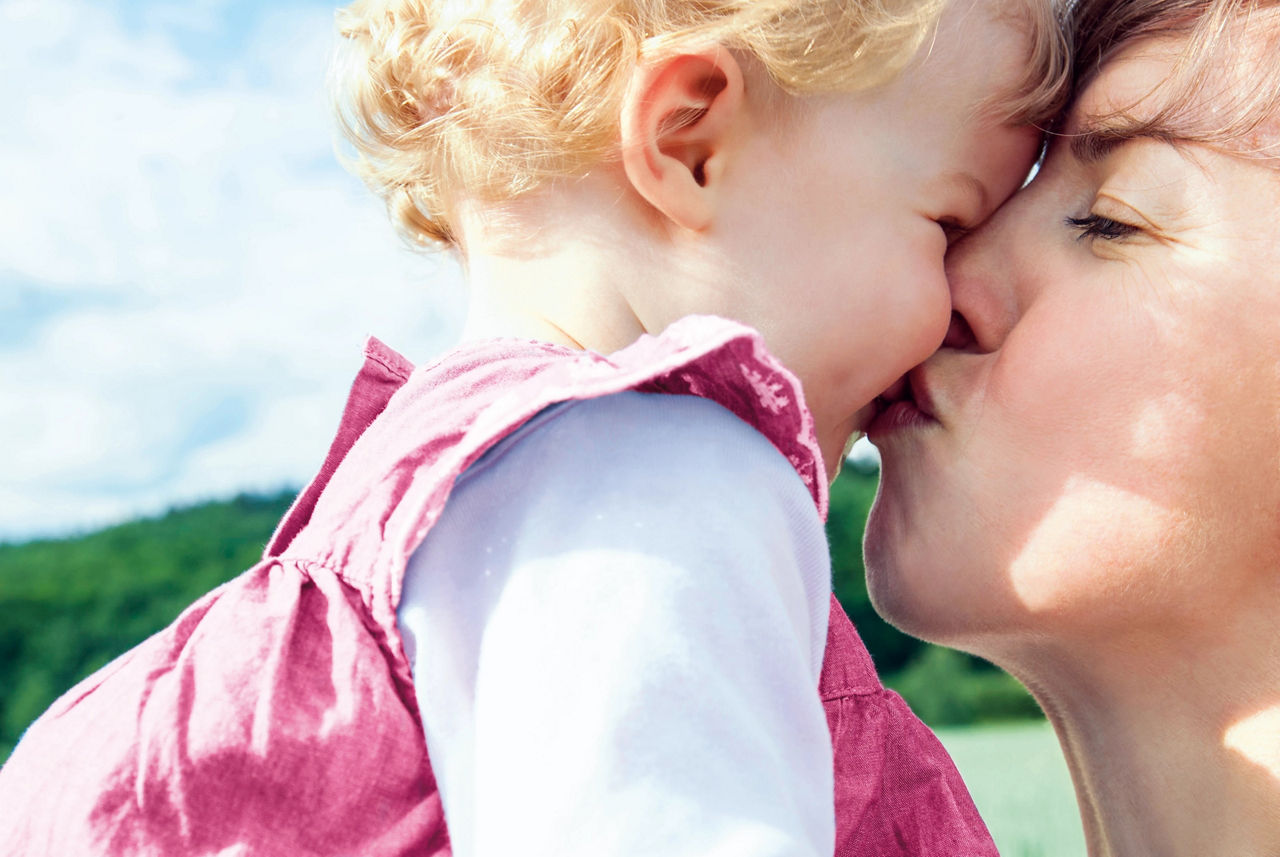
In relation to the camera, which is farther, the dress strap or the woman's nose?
the woman's nose

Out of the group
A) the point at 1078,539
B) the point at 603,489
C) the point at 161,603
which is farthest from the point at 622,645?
the point at 161,603

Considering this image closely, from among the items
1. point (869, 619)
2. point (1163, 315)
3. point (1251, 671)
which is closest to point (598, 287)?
point (1163, 315)

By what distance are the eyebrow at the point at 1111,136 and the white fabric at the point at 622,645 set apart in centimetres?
77

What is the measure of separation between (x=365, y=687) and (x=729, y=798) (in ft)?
1.23

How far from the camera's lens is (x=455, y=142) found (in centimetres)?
176

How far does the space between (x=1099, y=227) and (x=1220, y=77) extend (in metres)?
0.23

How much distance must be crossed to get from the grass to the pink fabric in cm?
243

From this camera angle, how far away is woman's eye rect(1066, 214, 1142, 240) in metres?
1.65

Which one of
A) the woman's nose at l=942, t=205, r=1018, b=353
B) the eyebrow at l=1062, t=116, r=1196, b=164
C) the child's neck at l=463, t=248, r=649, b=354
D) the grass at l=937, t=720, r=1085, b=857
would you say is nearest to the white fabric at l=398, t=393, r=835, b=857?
the child's neck at l=463, t=248, r=649, b=354

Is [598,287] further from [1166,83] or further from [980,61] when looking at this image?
[1166,83]

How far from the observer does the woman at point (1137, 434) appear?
1.55 meters

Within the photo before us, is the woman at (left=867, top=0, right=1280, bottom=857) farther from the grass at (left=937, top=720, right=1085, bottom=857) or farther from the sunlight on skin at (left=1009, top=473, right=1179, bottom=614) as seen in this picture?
the grass at (left=937, top=720, right=1085, bottom=857)

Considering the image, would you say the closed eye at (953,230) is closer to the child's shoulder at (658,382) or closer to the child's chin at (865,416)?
the child's chin at (865,416)

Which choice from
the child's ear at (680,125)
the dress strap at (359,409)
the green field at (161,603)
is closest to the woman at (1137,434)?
the child's ear at (680,125)
